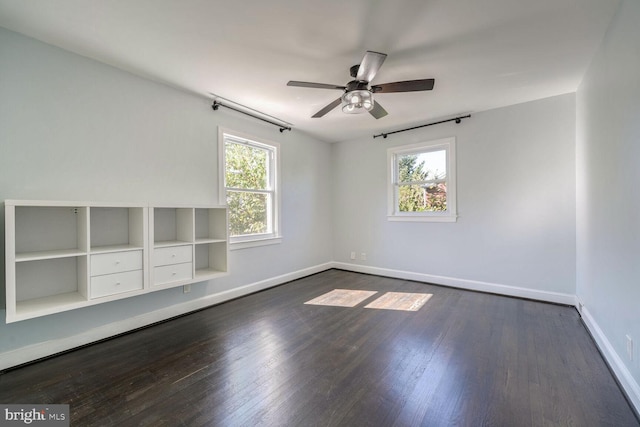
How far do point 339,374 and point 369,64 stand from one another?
231 centimetres

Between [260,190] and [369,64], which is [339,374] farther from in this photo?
[260,190]

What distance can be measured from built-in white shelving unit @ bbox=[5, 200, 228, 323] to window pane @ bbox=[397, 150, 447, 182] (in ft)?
11.1

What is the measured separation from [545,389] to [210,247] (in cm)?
332

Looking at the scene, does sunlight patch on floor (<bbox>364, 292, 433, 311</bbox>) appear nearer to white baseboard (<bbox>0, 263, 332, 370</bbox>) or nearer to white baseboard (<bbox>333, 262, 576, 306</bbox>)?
white baseboard (<bbox>333, 262, 576, 306</bbox>)

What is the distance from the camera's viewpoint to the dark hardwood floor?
1.59 metres

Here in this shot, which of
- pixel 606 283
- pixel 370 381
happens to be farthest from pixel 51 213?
pixel 606 283

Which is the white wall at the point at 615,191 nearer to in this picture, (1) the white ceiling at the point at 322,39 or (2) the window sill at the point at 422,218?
(1) the white ceiling at the point at 322,39

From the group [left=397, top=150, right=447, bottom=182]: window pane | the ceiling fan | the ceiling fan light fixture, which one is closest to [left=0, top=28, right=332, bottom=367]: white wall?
the ceiling fan

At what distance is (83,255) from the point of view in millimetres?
2205

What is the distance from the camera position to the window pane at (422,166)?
4.27m

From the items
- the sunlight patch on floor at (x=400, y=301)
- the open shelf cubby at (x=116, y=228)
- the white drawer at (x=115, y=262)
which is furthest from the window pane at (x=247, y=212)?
the sunlight patch on floor at (x=400, y=301)

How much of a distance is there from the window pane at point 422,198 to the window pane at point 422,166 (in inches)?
5.6

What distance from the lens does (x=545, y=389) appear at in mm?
1798

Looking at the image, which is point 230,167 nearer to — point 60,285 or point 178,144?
point 178,144
